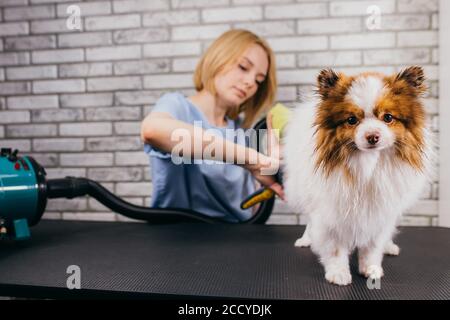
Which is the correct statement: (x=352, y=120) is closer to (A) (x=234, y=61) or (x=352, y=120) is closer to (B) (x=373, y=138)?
(B) (x=373, y=138)

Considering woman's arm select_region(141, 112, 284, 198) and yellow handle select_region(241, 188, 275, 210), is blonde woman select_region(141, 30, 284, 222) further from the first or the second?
yellow handle select_region(241, 188, 275, 210)

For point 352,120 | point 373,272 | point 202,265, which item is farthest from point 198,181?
point 352,120

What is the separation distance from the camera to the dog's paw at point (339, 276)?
0.86m

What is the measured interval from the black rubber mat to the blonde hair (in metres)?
0.64

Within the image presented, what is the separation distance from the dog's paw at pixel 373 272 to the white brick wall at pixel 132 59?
4.22 feet

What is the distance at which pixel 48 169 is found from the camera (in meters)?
2.35

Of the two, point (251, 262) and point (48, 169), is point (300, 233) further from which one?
point (48, 169)

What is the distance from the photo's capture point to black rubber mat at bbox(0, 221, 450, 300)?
0.83 m

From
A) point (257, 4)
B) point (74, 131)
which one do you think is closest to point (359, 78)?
point (257, 4)

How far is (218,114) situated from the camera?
1.89 m

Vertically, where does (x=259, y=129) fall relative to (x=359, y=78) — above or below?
below

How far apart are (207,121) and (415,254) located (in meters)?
1.05

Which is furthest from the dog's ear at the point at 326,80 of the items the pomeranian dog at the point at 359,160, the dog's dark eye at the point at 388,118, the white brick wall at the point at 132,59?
the white brick wall at the point at 132,59

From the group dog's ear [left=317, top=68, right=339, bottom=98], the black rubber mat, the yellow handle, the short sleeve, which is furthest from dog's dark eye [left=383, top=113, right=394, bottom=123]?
→ the short sleeve
